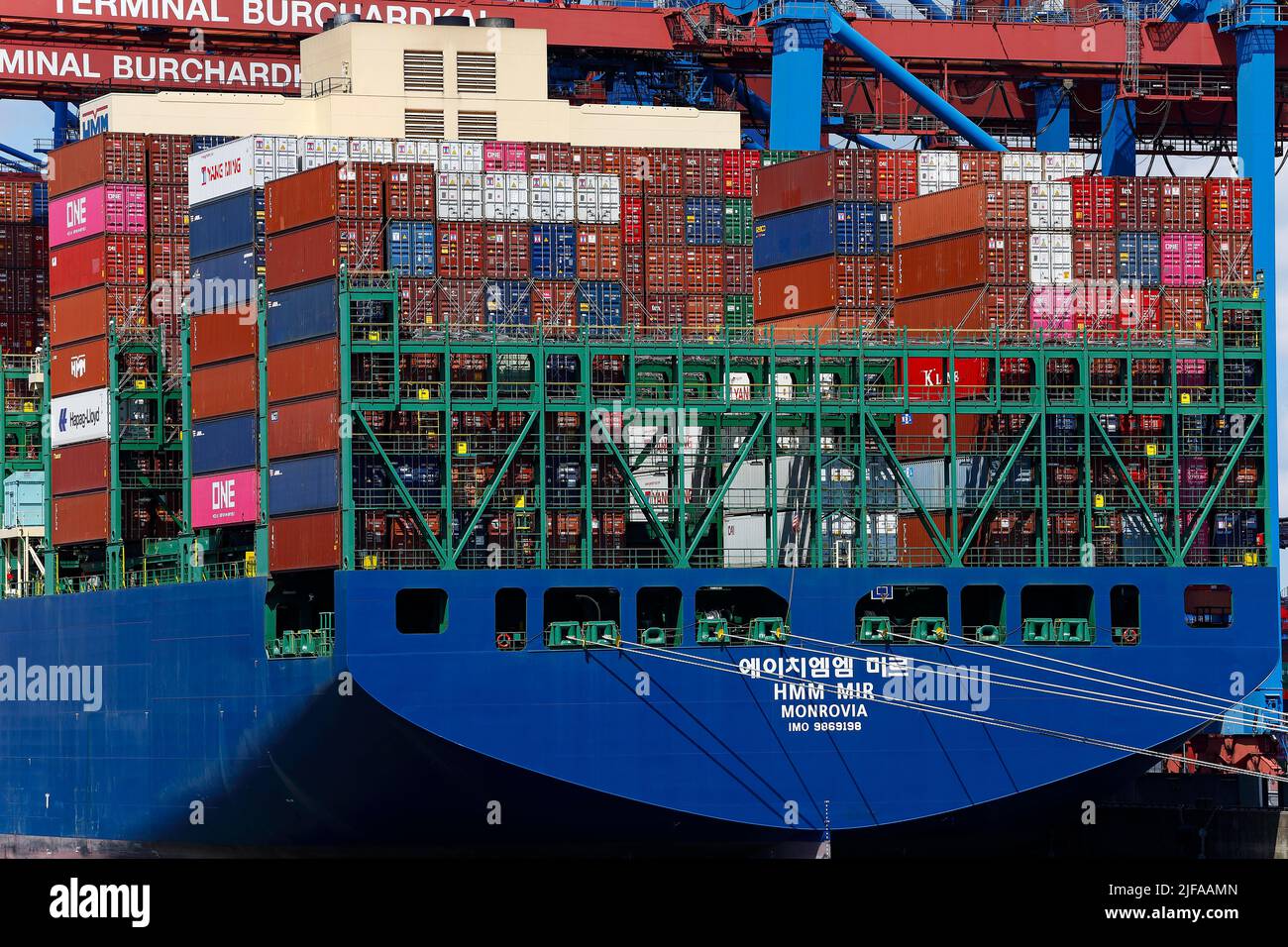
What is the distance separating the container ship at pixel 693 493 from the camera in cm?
4369

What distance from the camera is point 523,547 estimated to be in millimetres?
44688

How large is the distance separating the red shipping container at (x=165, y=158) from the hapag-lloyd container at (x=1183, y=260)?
21885mm

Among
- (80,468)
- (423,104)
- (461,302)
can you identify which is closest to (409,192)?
(461,302)

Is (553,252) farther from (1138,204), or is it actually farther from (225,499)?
(1138,204)

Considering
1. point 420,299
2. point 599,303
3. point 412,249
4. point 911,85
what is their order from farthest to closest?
1. point 911,85
2. point 599,303
3. point 412,249
4. point 420,299

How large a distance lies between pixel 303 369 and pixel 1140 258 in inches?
667

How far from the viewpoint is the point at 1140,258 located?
4825cm

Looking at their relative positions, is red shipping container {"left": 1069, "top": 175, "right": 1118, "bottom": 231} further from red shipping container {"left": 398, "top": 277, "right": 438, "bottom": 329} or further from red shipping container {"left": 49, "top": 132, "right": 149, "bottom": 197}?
red shipping container {"left": 49, "top": 132, "right": 149, "bottom": 197}
